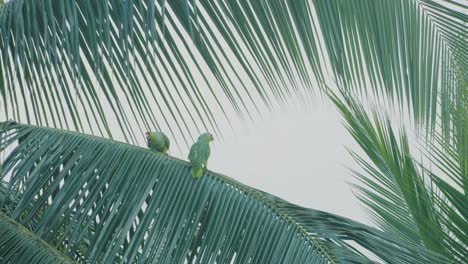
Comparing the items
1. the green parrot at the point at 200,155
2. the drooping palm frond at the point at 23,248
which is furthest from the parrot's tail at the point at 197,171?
the drooping palm frond at the point at 23,248

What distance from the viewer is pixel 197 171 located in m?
2.81

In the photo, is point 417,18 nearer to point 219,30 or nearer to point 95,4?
point 219,30

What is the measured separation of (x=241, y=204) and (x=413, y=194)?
38.6 inches

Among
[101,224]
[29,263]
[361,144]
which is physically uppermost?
[361,144]

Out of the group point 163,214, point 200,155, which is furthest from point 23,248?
point 200,155

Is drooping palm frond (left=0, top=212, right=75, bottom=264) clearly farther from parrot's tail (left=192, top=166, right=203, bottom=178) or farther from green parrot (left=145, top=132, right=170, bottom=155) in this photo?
green parrot (left=145, top=132, right=170, bottom=155)

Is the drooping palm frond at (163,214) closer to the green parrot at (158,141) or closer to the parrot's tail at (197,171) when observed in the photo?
the parrot's tail at (197,171)

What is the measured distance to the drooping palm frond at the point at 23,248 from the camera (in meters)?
2.84

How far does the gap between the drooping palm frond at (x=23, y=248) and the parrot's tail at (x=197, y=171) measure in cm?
55

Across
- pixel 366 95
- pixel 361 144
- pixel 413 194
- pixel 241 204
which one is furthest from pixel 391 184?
pixel 366 95

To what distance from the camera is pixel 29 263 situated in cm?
289

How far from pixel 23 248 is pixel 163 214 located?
2.06 ft

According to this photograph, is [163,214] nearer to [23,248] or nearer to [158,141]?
[23,248]

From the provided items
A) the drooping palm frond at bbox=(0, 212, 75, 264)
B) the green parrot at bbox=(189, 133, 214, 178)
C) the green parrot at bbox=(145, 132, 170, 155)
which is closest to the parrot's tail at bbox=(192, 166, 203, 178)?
the green parrot at bbox=(189, 133, 214, 178)
